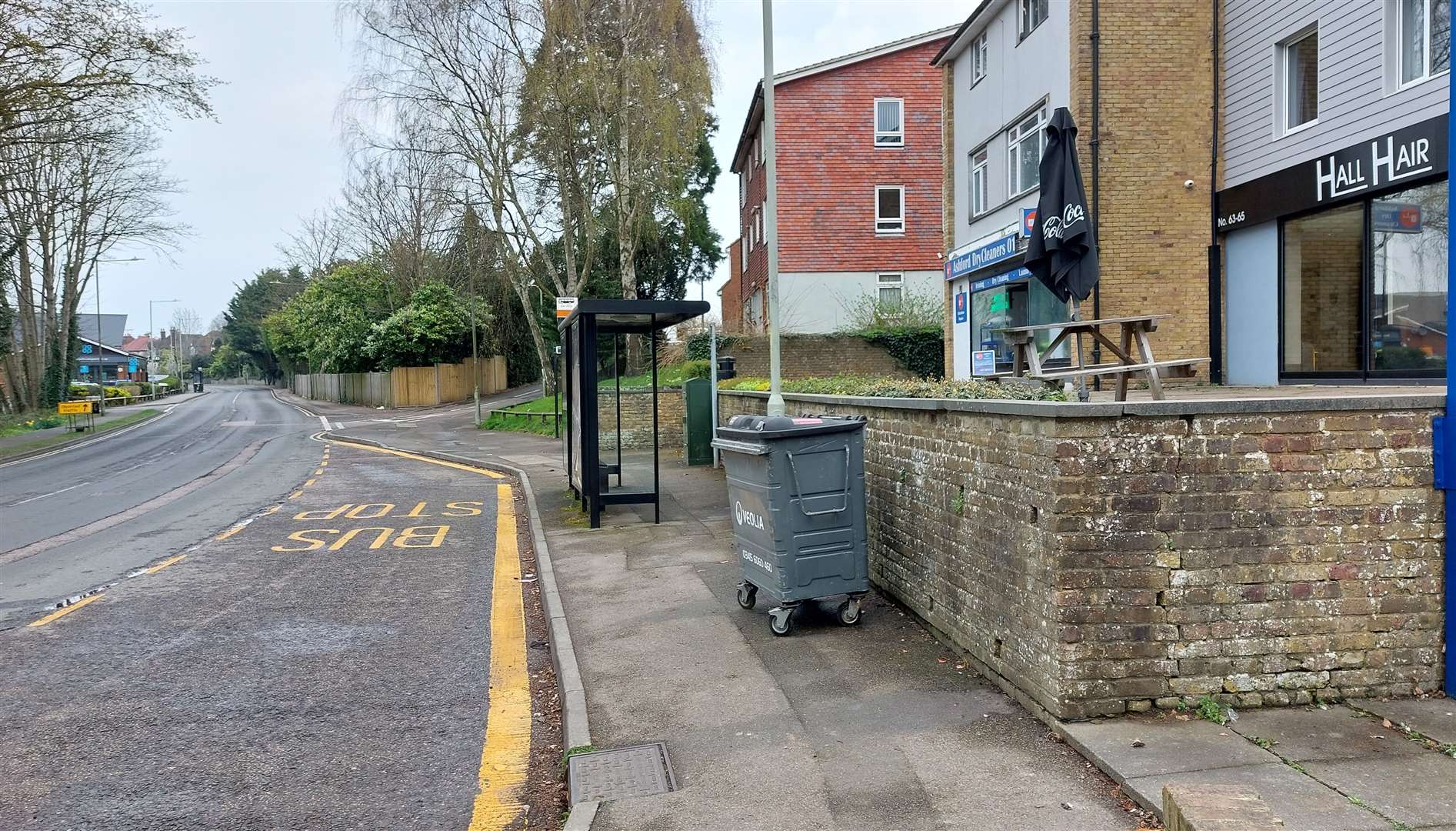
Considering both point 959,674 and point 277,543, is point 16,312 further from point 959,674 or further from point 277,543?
point 959,674

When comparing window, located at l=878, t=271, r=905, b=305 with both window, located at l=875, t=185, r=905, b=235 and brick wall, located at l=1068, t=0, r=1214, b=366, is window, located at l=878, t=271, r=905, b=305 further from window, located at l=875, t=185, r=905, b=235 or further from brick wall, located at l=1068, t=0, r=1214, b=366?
brick wall, located at l=1068, t=0, r=1214, b=366

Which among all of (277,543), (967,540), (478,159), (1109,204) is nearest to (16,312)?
(478,159)

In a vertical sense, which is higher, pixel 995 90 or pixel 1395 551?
pixel 995 90

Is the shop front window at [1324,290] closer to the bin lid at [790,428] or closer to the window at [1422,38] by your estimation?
the window at [1422,38]

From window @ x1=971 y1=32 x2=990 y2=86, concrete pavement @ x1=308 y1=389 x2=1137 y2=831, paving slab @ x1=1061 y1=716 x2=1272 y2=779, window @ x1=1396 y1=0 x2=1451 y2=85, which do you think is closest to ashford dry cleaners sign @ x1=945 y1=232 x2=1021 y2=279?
window @ x1=971 y1=32 x2=990 y2=86

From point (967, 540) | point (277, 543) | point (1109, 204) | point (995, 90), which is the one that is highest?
point (995, 90)

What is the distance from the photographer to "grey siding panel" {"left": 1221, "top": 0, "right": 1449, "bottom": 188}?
37.9ft

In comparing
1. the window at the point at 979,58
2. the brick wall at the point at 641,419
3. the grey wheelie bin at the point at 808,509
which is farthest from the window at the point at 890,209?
the grey wheelie bin at the point at 808,509

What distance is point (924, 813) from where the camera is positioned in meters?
3.90

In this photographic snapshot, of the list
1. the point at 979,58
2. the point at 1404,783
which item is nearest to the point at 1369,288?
the point at 1404,783

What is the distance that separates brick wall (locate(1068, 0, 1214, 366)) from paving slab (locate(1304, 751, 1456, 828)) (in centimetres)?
1219

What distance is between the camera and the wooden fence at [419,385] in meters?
50.9

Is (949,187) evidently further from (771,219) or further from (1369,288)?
(771,219)

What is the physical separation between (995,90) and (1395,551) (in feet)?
52.4
